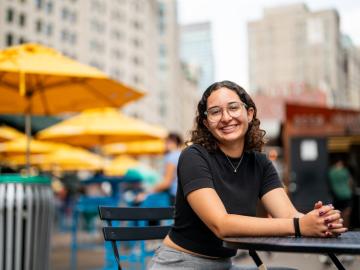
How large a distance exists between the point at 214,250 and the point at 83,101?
6670 millimetres

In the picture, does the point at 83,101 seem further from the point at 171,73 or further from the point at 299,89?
the point at 171,73

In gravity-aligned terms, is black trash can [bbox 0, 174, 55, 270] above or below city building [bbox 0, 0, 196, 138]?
below

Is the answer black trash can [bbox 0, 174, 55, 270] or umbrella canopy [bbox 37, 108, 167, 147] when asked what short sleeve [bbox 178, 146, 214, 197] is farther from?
umbrella canopy [bbox 37, 108, 167, 147]

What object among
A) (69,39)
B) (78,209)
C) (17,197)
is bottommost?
(78,209)

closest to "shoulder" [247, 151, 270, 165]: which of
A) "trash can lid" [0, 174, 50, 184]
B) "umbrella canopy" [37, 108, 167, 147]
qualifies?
"trash can lid" [0, 174, 50, 184]

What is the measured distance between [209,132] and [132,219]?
2.25ft

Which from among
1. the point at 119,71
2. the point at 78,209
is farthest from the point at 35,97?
the point at 119,71

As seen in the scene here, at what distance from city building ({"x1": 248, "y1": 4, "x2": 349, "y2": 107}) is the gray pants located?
2814 inches

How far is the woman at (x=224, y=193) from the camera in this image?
211cm

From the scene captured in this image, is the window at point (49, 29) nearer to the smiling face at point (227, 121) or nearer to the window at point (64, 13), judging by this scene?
the window at point (64, 13)

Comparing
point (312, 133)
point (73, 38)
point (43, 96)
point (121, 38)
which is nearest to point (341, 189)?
point (43, 96)

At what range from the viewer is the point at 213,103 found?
2.52 m

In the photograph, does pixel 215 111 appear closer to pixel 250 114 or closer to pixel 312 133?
pixel 250 114

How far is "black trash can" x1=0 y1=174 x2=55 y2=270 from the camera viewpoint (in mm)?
4422
